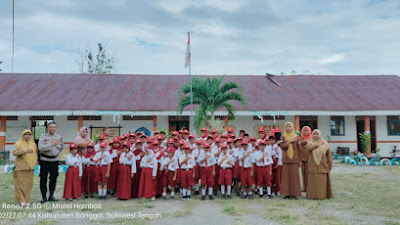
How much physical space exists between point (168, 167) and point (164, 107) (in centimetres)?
870

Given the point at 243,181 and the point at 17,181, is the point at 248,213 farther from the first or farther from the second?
the point at 17,181

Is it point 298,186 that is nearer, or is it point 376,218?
point 376,218

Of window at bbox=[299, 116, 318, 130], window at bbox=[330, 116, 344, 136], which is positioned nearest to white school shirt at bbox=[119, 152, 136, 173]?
window at bbox=[299, 116, 318, 130]

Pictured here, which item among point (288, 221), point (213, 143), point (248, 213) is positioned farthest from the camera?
point (213, 143)

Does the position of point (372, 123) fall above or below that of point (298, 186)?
above

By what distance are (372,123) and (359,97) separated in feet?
4.92

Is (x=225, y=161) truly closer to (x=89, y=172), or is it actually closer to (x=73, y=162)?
(x=89, y=172)

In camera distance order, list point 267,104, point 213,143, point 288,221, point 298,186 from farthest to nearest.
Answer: point 267,104 < point 213,143 < point 298,186 < point 288,221

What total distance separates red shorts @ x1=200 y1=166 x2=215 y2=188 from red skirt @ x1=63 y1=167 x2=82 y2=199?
2600 mm

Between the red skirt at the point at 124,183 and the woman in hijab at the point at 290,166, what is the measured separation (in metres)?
3.28

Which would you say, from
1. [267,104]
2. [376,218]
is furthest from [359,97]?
[376,218]

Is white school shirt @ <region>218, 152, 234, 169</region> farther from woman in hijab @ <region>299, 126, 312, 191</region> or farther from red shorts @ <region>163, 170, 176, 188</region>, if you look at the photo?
woman in hijab @ <region>299, 126, 312, 191</region>

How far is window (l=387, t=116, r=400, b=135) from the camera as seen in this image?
1684 cm

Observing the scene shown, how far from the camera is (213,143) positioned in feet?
25.3
